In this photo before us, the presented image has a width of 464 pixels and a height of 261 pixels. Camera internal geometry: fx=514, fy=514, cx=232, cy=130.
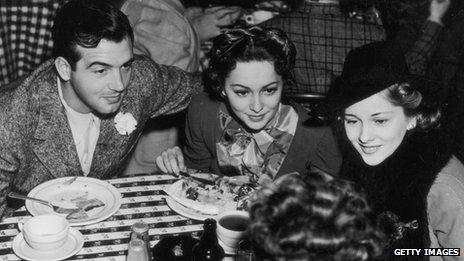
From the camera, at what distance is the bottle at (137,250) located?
205cm

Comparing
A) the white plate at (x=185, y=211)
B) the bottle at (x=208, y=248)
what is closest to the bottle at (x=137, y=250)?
the bottle at (x=208, y=248)

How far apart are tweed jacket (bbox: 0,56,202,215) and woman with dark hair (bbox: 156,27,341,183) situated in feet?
0.78

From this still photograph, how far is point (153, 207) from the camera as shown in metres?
2.60

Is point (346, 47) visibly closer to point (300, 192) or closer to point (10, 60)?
point (300, 192)

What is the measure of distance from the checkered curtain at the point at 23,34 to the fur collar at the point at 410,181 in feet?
10.1

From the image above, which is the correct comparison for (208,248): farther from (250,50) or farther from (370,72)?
(250,50)

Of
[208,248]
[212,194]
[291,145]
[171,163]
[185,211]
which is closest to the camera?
[208,248]

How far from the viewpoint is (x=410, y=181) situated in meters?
2.43

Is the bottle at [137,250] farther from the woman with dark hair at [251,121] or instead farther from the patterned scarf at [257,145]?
the patterned scarf at [257,145]

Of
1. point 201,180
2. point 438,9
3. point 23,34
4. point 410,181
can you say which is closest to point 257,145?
point 201,180

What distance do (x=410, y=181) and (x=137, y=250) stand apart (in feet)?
4.27

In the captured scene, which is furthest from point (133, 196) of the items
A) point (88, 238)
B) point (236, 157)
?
point (236, 157)

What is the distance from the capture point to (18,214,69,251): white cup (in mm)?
2133

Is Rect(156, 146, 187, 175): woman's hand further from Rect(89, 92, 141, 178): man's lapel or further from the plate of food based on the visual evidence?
Rect(89, 92, 141, 178): man's lapel
